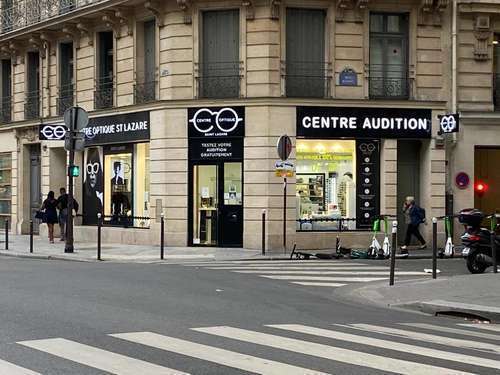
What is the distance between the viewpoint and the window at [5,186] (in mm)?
30375

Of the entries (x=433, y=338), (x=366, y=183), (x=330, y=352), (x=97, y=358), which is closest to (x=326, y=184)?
(x=366, y=183)

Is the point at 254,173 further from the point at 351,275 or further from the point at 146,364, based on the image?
the point at 146,364

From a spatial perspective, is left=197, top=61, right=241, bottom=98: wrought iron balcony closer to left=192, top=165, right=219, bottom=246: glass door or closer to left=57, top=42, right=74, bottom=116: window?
left=192, top=165, right=219, bottom=246: glass door

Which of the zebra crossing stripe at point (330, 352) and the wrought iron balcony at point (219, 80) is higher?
the wrought iron balcony at point (219, 80)

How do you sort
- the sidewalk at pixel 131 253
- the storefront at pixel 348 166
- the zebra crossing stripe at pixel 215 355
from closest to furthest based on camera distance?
the zebra crossing stripe at pixel 215 355
the sidewalk at pixel 131 253
the storefront at pixel 348 166

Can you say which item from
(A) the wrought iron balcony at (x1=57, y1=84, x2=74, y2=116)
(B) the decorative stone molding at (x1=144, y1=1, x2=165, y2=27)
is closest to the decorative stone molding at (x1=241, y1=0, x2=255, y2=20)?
(B) the decorative stone molding at (x1=144, y1=1, x2=165, y2=27)

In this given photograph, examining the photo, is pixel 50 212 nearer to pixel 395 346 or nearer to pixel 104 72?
pixel 104 72

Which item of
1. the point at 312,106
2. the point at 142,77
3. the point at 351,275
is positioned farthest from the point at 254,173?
the point at 351,275

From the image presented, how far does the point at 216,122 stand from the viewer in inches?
870

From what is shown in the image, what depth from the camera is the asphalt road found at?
6684mm

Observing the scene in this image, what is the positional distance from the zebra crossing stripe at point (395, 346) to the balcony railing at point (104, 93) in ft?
57.1

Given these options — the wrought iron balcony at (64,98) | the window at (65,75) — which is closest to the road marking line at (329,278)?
the wrought iron balcony at (64,98)

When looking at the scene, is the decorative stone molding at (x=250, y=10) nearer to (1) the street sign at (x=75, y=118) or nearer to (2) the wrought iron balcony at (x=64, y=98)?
(1) the street sign at (x=75, y=118)

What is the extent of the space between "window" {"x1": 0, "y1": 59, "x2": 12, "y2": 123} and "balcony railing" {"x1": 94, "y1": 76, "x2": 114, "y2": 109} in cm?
685
